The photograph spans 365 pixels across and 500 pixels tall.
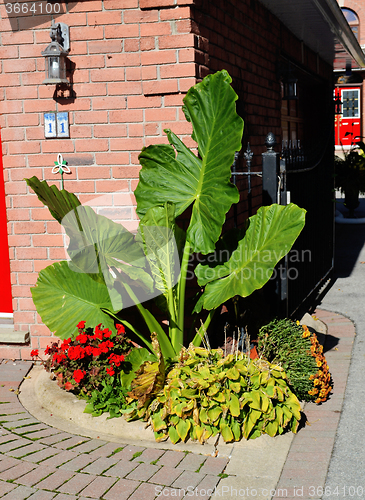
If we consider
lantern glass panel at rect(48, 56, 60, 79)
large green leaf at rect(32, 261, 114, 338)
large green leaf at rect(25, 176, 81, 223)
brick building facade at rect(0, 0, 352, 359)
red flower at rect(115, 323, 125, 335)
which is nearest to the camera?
large green leaf at rect(25, 176, 81, 223)

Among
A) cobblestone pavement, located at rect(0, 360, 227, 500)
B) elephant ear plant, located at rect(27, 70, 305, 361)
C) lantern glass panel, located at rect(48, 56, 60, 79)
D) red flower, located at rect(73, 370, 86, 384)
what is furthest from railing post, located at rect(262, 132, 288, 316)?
cobblestone pavement, located at rect(0, 360, 227, 500)

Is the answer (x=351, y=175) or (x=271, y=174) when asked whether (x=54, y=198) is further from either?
(x=351, y=175)

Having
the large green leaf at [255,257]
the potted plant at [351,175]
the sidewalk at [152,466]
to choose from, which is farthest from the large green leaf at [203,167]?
the potted plant at [351,175]

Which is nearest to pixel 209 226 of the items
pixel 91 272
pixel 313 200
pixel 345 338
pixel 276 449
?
pixel 91 272

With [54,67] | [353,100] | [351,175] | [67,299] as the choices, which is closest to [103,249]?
[67,299]

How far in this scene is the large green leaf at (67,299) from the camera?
4043 millimetres

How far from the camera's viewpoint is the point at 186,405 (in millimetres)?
3520

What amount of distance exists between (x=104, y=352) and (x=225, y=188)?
1.43 metres

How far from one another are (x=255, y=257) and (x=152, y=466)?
4.79 feet

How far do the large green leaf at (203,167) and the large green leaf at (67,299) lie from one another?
69 cm

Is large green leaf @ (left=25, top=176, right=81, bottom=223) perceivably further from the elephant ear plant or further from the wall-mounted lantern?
the wall-mounted lantern

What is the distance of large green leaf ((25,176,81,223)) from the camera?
362cm

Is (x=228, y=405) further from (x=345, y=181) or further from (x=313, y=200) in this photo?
(x=345, y=181)

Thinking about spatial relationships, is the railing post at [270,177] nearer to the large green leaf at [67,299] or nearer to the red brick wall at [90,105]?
the red brick wall at [90,105]
